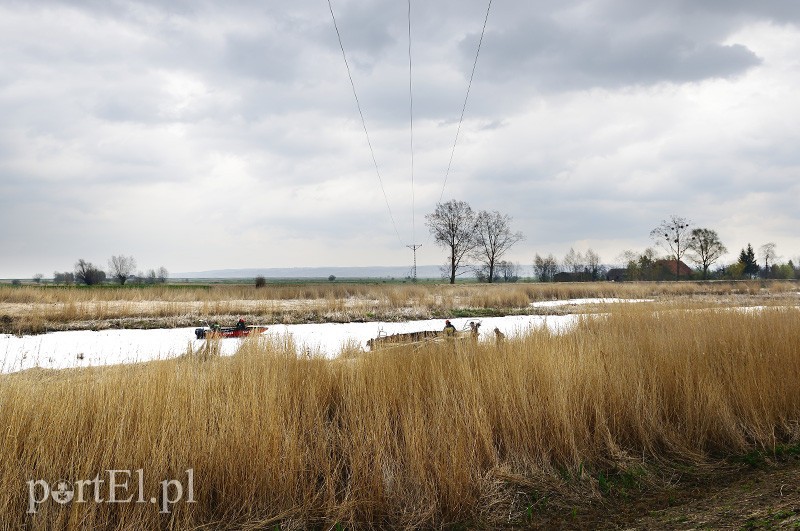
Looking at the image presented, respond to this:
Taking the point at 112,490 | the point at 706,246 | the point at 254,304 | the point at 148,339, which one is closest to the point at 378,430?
the point at 112,490

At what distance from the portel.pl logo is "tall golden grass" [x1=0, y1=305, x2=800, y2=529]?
0.06 meters

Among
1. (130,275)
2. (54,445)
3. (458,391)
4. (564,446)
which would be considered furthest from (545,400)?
(130,275)

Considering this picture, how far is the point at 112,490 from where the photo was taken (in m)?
3.30

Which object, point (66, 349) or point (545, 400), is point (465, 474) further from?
point (66, 349)

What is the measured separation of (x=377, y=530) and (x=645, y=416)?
3160 millimetres

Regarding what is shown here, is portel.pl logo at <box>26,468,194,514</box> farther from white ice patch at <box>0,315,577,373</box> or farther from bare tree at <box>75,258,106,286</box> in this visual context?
bare tree at <box>75,258,106,286</box>

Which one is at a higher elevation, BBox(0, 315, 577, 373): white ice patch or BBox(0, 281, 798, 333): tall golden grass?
BBox(0, 281, 798, 333): tall golden grass

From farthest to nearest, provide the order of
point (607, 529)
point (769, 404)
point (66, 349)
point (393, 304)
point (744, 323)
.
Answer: point (393, 304) → point (66, 349) → point (744, 323) → point (769, 404) → point (607, 529)

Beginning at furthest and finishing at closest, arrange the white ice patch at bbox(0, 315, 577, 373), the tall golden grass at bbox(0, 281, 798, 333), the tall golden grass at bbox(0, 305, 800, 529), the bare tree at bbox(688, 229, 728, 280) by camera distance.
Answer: the bare tree at bbox(688, 229, 728, 280), the tall golden grass at bbox(0, 281, 798, 333), the white ice patch at bbox(0, 315, 577, 373), the tall golden grass at bbox(0, 305, 800, 529)

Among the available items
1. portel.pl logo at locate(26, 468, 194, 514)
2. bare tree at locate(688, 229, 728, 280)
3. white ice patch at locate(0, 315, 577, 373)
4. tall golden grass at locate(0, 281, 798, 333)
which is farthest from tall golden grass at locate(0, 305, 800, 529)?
bare tree at locate(688, 229, 728, 280)

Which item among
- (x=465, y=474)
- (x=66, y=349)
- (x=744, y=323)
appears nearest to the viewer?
(x=465, y=474)

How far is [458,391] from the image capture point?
4.92 metres

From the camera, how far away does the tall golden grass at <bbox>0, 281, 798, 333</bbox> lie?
18188mm

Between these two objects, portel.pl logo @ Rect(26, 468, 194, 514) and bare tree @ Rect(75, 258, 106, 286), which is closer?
portel.pl logo @ Rect(26, 468, 194, 514)
